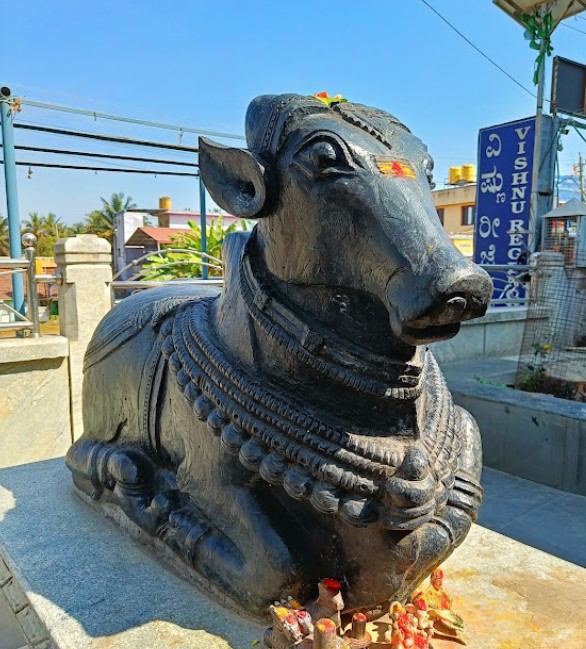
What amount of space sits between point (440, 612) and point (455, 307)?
3.10 feet

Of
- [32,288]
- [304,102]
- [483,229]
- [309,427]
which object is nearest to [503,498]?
[309,427]

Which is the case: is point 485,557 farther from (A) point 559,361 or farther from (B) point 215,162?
(A) point 559,361

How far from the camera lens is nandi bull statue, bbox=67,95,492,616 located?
4.12 ft

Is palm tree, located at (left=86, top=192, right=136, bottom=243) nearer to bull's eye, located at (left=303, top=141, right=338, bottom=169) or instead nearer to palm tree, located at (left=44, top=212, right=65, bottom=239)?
palm tree, located at (left=44, top=212, right=65, bottom=239)

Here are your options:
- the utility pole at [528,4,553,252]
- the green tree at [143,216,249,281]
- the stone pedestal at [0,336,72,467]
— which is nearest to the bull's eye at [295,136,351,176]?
the stone pedestal at [0,336,72,467]

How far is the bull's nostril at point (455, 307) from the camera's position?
1143 mm

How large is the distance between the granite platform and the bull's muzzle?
904mm

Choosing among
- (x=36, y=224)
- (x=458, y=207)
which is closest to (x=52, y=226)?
(x=36, y=224)

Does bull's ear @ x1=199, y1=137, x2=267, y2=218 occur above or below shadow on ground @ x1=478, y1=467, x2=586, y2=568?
above

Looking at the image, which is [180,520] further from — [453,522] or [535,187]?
[535,187]

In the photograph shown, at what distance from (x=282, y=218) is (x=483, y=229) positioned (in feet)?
24.0

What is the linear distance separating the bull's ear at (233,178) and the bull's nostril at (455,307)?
1.64 ft

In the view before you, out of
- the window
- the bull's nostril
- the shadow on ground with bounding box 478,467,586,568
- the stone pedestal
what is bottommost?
the shadow on ground with bounding box 478,467,586,568

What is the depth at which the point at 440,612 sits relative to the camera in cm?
159
